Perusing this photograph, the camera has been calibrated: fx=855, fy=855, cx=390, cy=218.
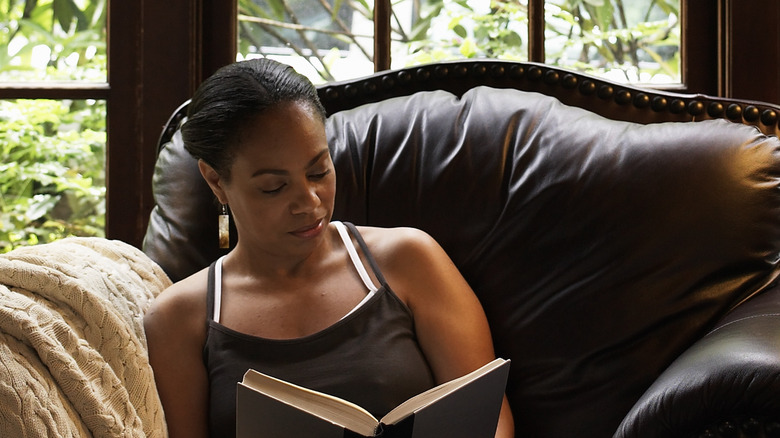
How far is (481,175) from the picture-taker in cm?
154

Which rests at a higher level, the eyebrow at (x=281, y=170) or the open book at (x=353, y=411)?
the eyebrow at (x=281, y=170)

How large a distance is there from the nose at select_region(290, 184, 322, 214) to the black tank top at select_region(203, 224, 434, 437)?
0.18 m

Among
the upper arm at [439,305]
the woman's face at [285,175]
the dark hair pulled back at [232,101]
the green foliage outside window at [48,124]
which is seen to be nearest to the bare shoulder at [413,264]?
the upper arm at [439,305]

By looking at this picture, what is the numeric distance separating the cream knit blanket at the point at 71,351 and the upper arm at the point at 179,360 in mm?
38

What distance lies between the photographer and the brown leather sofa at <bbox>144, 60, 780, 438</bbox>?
133 cm

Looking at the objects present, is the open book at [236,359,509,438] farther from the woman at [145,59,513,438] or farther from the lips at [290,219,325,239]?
the lips at [290,219,325,239]

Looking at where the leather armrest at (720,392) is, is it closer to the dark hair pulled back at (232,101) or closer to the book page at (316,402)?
the book page at (316,402)

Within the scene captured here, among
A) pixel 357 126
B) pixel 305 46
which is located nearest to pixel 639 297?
pixel 357 126

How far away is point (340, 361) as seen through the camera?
1.32 m

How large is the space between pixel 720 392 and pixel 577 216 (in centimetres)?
49

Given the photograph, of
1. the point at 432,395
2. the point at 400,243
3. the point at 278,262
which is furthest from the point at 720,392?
the point at 278,262

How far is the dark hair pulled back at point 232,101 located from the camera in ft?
4.32

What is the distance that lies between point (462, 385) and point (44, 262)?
2.03 ft

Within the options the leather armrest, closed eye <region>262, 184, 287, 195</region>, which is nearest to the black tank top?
closed eye <region>262, 184, 287, 195</region>
